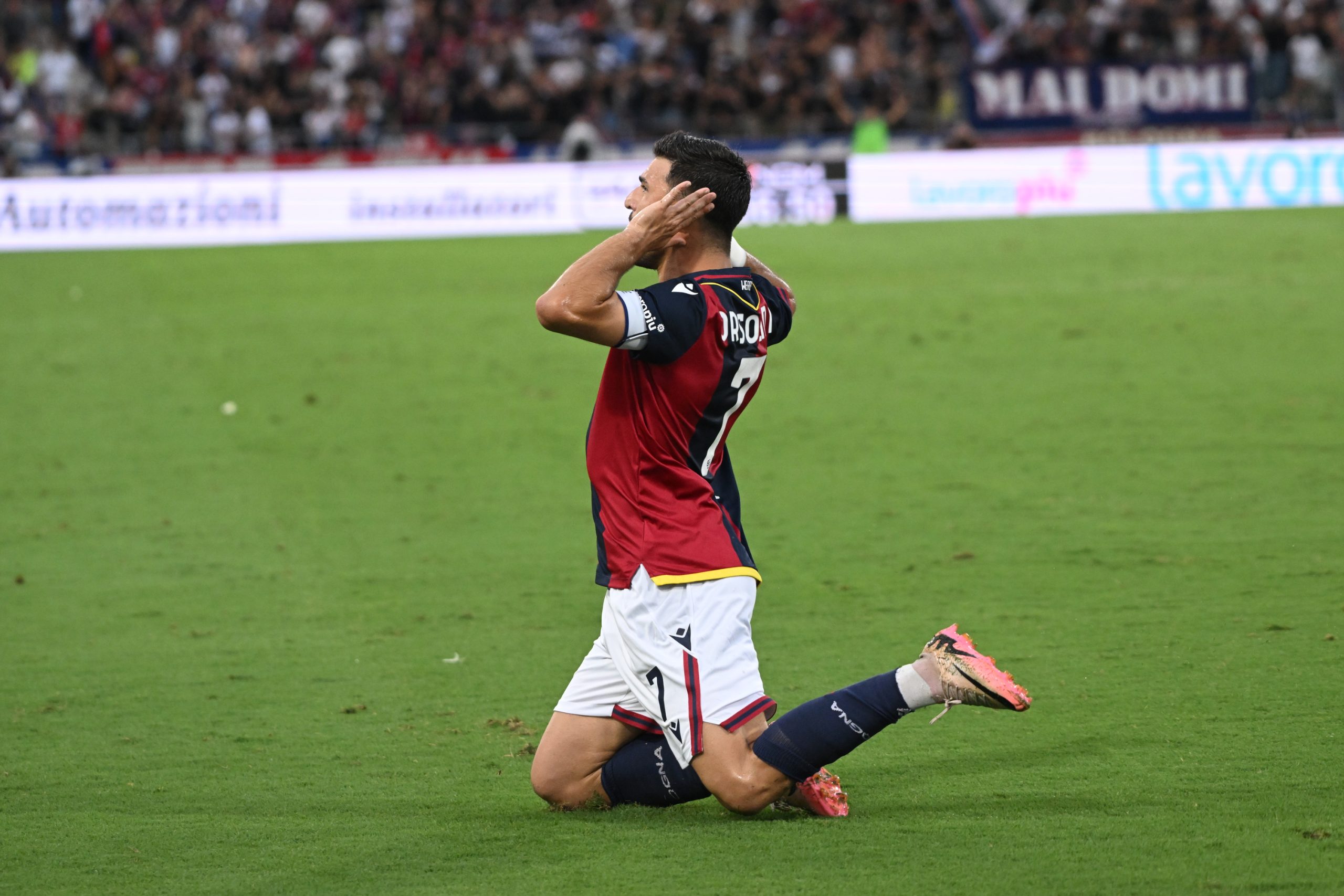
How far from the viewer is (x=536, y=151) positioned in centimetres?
2561

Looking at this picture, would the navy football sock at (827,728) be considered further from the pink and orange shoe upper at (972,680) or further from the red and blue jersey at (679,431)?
the red and blue jersey at (679,431)

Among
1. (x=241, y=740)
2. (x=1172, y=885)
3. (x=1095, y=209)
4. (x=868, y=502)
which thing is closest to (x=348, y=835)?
(x=241, y=740)

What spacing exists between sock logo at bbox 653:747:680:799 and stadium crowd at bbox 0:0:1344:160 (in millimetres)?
21527

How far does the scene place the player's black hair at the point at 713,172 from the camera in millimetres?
4160

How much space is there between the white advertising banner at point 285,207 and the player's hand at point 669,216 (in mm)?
16934

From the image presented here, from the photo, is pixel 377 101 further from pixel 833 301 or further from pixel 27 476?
pixel 27 476

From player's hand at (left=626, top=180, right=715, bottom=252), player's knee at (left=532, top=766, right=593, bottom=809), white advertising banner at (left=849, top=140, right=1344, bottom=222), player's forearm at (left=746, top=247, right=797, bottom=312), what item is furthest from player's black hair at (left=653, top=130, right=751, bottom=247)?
Result: white advertising banner at (left=849, top=140, right=1344, bottom=222)

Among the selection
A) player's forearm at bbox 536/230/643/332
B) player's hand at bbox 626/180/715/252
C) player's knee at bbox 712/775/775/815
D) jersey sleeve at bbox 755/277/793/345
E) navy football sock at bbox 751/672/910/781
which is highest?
player's hand at bbox 626/180/715/252

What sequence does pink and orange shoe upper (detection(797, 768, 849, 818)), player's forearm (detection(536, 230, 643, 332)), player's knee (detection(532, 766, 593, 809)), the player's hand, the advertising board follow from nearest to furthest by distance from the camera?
player's forearm (detection(536, 230, 643, 332))
the player's hand
pink and orange shoe upper (detection(797, 768, 849, 818))
player's knee (detection(532, 766, 593, 809))
the advertising board

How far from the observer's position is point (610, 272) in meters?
3.94

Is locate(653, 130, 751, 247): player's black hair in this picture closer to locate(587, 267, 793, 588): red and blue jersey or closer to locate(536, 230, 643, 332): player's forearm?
locate(587, 267, 793, 588): red and blue jersey

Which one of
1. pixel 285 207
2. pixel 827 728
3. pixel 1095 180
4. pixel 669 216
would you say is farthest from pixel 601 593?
pixel 1095 180

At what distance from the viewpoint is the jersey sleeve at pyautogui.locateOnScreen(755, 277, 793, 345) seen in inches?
172

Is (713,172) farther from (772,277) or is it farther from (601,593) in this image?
(601,593)
